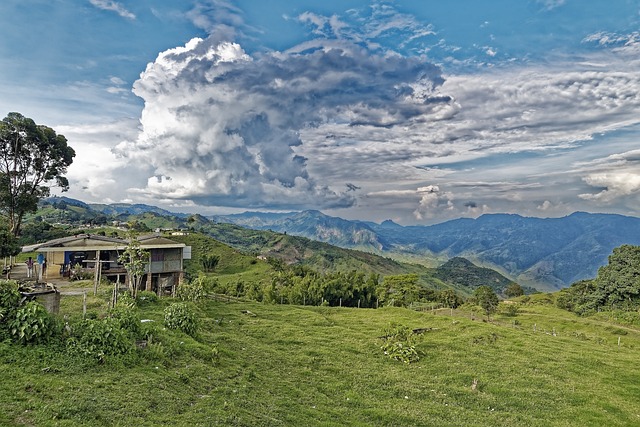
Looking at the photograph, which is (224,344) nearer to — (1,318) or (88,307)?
(88,307)

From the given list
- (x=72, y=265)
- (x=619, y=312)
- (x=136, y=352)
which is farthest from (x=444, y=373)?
(x=619, y=312)

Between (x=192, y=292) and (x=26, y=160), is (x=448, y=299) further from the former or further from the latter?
(x=26, y=160)

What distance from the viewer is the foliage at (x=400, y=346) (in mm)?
24286

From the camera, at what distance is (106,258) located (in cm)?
4000

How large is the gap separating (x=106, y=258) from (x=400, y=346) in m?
33.0

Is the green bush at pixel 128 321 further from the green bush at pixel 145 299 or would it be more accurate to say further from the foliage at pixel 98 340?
the green bush at pixel 145 299

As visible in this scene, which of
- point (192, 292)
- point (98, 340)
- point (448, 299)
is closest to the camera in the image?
point (98, 340)

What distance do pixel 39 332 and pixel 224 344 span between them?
10.7m

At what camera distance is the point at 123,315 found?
16.3 m

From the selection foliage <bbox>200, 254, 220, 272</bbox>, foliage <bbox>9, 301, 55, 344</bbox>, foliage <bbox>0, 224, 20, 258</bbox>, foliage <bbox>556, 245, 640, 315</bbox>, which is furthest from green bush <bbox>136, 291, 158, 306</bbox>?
foliage <bbox>556, 245, 640, 315</bbox>

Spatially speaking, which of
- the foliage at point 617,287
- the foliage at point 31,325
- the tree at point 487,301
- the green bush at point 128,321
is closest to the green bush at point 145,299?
the green bush at point 128,321

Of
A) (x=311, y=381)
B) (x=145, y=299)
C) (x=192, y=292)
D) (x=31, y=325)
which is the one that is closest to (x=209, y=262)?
(x=192, y=292)

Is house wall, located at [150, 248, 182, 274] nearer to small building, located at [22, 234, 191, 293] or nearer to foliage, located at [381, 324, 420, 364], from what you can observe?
small building, located at [22, 234, 191, 293]

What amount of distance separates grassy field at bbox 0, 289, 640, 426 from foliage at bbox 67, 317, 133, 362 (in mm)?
438
